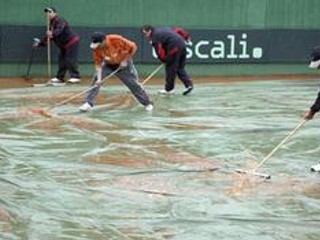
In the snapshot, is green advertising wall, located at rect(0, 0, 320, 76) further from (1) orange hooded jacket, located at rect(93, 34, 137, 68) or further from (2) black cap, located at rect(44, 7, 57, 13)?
(1) orange hooded jacket, located at rect(93, 34, 137, 68)

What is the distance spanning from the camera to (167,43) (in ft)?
49.9

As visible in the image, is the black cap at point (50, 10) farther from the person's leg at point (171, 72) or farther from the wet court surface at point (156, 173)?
the wet court surface at point (156, 173)

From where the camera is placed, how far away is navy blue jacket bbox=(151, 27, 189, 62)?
15078 mm

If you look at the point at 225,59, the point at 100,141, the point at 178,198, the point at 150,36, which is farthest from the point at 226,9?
the point at 178,198

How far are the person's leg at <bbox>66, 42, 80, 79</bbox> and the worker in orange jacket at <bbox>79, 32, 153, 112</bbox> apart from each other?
459 cm

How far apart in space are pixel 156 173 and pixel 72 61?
9.56 m

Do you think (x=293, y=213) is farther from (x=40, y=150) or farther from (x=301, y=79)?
(x=301, y=79)

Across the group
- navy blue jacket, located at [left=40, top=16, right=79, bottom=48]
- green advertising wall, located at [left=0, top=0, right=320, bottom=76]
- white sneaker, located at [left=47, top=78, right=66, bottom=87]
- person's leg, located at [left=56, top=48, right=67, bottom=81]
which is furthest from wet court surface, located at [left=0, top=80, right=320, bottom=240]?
green advertising wall, located at [left=0, top=0, right=320, bottom=76]

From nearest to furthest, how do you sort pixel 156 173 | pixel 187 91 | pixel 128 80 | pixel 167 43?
1. pixel 156 173
2. pixel 128 80
3. pixel 167 43
4. pixel 187 91

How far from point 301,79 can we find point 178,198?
12.6m

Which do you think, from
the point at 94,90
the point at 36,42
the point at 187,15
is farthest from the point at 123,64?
the point at 187,15

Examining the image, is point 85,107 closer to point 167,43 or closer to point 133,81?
point 133,81

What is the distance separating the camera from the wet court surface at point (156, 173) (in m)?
6.50

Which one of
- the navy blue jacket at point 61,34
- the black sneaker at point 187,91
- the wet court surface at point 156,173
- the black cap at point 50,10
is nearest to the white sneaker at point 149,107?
the wet court surface at point 156,173
